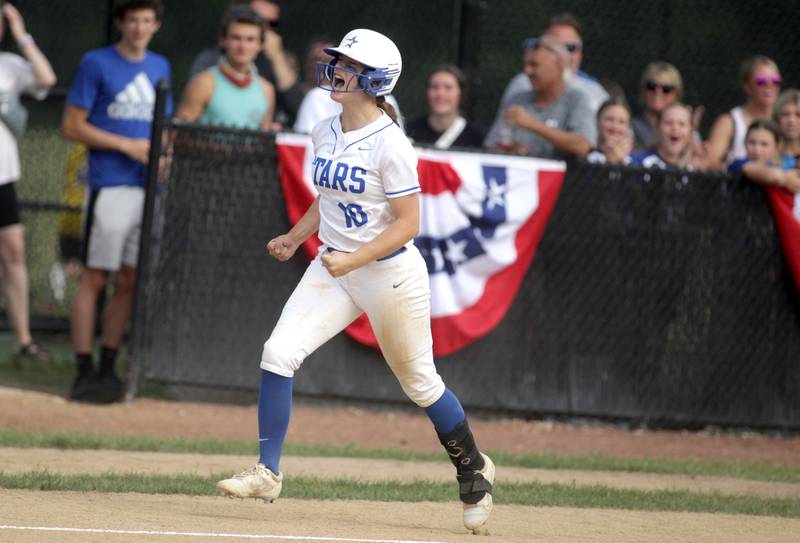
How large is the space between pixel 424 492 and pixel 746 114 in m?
4.73

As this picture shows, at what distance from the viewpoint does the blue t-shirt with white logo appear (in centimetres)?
912

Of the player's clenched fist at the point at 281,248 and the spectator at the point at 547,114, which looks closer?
the player's clenched fist at the point at 281,248

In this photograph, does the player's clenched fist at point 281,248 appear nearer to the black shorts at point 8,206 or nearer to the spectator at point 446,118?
the spectator at point 446,118

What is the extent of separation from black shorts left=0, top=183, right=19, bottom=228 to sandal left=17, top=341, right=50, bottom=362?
3.49ft

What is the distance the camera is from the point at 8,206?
31.8 feet

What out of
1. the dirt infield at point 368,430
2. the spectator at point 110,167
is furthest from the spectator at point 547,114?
the spectator at point 110,167

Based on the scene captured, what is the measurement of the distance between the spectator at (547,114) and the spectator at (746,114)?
109cm

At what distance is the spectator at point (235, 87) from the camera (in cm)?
917

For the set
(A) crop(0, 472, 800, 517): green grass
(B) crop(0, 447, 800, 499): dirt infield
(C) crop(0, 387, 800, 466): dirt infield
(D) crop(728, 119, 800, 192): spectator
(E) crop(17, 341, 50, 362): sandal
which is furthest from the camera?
(E) crop(17, 341, 50, 362): sandal

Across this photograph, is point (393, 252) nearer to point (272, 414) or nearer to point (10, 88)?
point (272, 414)

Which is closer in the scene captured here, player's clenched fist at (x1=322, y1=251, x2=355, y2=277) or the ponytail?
player's clenched fist at (x1=322, y1=251, x2=355, y2=277)

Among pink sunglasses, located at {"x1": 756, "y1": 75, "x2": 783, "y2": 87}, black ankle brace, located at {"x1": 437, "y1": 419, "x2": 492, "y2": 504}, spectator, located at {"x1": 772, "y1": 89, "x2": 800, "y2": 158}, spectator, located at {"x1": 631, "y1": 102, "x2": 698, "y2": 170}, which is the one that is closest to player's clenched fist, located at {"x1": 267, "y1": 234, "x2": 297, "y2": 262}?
black ankle brace, located at {"x1": 437, "y1": 419, "x2": 492, "y2": 504}

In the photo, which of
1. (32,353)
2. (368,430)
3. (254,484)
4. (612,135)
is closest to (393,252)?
(254,484)

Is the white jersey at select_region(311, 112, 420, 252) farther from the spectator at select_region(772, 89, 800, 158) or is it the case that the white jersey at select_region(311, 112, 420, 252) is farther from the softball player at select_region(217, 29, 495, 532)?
the spectator at select_region(772, 89, 800, 158)
